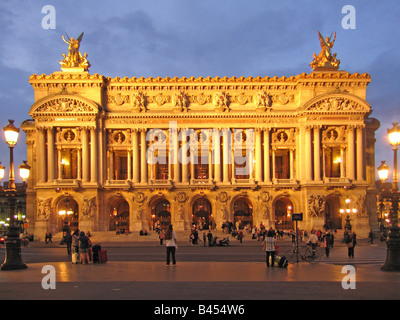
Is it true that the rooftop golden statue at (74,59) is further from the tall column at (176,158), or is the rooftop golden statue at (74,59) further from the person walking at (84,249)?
the person walking at (84,249)

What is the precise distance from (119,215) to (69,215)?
6872mm

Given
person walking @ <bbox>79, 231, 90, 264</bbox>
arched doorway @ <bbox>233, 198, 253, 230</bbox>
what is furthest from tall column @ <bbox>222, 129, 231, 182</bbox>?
person walking @ <bbox>79, 231, 90, 264</bbox>

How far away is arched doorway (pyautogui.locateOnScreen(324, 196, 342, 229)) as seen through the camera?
212ft

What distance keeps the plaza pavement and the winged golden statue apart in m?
49.3

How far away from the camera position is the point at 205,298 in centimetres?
1412

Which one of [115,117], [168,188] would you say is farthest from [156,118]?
[168,188]

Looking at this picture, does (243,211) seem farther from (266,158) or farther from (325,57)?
(325,57)

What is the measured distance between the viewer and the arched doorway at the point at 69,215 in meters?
63.1

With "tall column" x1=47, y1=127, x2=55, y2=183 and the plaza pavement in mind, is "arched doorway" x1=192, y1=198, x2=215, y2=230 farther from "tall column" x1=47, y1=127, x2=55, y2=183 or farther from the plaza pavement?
the plaza pavement

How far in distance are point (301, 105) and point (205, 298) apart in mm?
53024

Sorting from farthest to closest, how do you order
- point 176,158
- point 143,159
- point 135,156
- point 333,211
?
point 333,211 → point 135,156 → point 143,159 → point 176,158

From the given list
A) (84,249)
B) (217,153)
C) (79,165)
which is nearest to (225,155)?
(217,153)

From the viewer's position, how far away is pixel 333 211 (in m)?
65.4
